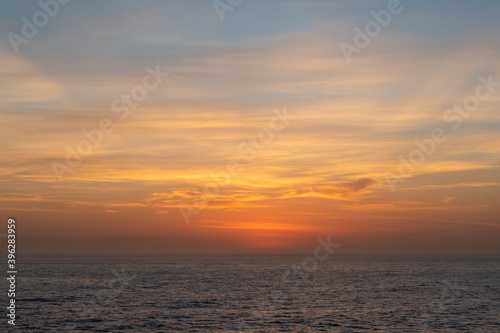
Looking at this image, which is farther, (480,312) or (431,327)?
(480,312)

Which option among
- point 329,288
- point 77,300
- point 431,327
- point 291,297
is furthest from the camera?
point 329,288

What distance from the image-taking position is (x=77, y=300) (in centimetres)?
8475

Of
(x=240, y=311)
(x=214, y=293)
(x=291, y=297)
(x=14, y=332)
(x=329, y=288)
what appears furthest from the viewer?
(x=329, y=288)

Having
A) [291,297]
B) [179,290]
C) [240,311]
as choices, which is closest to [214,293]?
[179,290]

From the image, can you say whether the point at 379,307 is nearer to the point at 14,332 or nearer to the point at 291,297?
the point at 291,297

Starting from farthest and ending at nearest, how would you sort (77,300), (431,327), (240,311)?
(77,300)
(240,311)
(431,327)

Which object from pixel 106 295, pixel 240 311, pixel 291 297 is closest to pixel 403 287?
pixel 291 297

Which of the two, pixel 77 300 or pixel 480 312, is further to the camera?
pixel 77 300

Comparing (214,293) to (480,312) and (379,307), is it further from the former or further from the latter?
(480,312)

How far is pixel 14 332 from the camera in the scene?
185 feet

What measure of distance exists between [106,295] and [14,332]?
1417 inches

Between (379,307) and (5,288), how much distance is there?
252ft

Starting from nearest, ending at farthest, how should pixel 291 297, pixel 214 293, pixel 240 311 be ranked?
1. pixel 240 311
2. pixel 291 297
3. pixel 214 293

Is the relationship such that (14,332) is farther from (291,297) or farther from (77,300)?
(291,297)
